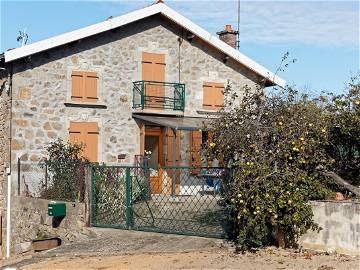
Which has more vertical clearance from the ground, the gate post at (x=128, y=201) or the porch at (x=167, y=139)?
the porch at (x=167, y=139)

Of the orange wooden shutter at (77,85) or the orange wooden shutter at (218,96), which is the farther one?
the orange wooden shutter at (218,96)

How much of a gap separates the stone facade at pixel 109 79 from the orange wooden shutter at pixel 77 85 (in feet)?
0.61

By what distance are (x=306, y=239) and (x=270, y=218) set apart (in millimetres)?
861

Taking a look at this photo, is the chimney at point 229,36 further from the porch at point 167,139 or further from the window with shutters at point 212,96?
the porch at point 167,139

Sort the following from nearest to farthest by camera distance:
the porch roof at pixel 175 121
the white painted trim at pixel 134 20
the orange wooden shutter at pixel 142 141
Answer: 1. the white painted trim at pixel 134 20
2. the porch roof at pixel 175 121
3. the orange wooden shutter at pixel 142 141

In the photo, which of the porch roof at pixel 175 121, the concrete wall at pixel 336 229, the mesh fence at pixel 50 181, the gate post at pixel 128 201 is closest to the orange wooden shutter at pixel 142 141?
the porch roof at pixel 175 121

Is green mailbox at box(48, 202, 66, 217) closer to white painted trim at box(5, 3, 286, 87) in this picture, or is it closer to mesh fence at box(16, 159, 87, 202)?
mesh fence at box(16, 159, 87, 202)

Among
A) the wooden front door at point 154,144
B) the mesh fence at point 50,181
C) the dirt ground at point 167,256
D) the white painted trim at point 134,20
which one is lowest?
the dirt ground at point 167,256

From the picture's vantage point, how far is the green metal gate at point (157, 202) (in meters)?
11.4

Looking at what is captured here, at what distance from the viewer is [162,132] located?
67.4ft

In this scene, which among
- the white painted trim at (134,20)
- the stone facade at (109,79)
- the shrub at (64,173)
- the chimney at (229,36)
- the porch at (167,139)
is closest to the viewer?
the shrub at (64,173)

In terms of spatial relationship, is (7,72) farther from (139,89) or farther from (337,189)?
(337,189)

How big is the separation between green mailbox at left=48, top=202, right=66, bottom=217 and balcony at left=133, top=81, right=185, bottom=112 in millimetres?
6435

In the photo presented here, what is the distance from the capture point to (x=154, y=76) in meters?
20.4
